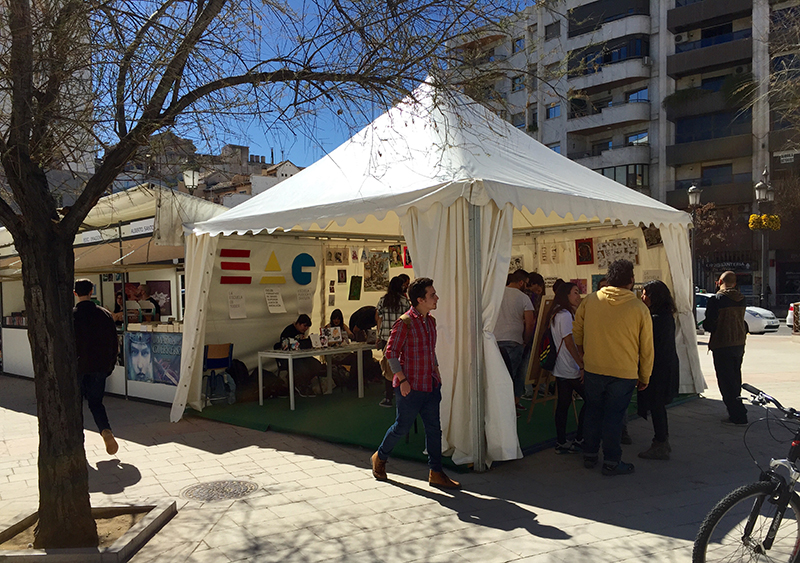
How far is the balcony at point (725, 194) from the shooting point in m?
34.9

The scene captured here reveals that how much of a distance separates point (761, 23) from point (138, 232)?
33637 mm

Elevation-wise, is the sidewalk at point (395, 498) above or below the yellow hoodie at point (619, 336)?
below

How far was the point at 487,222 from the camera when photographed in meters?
6.05

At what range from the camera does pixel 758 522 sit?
3.29 metres

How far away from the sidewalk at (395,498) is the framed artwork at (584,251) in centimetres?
349

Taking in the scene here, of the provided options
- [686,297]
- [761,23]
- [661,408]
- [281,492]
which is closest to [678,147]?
[761,23]

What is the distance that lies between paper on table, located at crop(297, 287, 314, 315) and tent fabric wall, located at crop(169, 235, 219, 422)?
2.51 meters

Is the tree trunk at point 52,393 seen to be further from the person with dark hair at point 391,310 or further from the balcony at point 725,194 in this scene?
the balcony at point 725,194

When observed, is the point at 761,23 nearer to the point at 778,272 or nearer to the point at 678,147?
the point at 678,147

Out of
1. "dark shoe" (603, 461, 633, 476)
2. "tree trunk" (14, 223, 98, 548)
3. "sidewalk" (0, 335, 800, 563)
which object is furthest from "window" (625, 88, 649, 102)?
"tree trunk" (14, 223, 98, 548)

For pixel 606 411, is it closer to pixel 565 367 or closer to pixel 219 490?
pixel 565 367

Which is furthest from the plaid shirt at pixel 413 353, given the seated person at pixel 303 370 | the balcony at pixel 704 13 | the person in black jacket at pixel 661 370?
the balcony at pixel 704 13

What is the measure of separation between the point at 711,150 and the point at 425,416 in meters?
35.9

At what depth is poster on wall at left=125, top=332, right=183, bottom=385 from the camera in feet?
31.1
